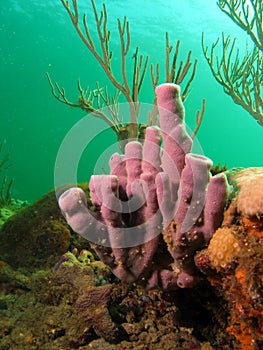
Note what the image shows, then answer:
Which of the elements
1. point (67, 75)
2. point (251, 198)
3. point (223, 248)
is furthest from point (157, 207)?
point (67, 75)

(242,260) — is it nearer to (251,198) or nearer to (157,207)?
(251,198)

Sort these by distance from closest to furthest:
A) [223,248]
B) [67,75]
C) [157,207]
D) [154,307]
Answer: [223,248] → [157,207] → [154,307] → [67,75]

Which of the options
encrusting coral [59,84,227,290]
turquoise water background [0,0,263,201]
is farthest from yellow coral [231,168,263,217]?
turquoise water background [0,0,263,201]

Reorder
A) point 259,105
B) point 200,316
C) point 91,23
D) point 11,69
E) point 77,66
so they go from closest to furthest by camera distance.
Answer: point 200,316
point 259,105
point 91,23
point 77,66
point 11,69

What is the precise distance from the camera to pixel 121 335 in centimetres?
223

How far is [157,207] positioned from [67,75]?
7805 cm

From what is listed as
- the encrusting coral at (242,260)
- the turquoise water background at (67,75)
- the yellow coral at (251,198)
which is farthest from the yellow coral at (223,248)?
the turquoise water background at (67,75)

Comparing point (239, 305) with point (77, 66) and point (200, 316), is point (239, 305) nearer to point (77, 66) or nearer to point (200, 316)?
point (200, 316)

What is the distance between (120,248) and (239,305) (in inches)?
34.0

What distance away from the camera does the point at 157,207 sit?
2.08 m

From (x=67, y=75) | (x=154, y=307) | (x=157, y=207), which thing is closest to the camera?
(x=157, y=207)

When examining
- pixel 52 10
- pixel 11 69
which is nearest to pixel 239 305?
pixel 52 10

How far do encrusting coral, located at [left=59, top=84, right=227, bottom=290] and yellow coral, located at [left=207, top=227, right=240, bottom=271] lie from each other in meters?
0.10

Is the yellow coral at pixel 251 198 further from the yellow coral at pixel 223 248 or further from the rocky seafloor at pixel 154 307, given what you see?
the yellow coral at pixel 223 248
